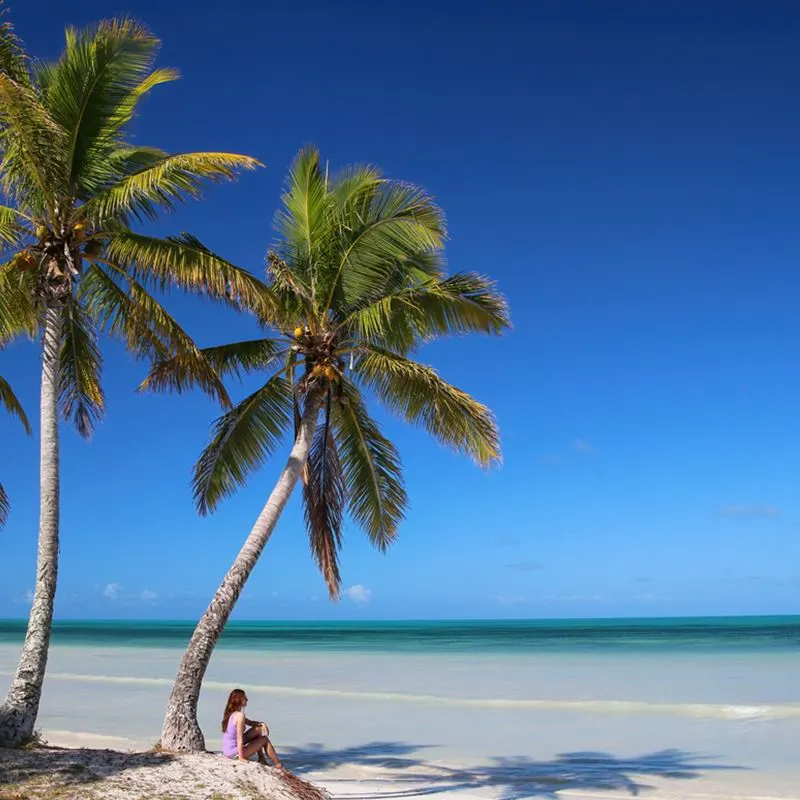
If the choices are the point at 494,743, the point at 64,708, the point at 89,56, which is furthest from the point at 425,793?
the point at 64,708

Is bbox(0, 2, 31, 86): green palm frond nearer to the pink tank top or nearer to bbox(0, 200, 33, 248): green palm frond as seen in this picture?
bbox(0, 200, 33, 248): green palm frond

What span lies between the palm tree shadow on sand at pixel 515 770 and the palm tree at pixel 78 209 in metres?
4.96

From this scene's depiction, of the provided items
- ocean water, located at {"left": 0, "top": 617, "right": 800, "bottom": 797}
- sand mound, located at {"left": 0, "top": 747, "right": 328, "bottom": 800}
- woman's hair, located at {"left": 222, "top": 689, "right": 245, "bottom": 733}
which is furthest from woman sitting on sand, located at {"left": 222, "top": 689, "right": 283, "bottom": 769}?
ocean water, located at {"left": 0, "top": 617, "right": 800, "bottom": 797}

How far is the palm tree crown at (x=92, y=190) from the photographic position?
959 cm

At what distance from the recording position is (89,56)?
980 centimetres

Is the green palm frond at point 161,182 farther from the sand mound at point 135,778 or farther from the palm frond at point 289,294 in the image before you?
the sand mound at point 135,778

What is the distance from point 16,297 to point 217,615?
4210mm

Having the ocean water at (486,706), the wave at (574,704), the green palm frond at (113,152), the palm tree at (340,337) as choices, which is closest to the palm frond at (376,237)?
the palm tree at (340,337)

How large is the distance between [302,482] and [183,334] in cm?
288

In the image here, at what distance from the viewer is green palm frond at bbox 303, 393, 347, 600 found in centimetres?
1207

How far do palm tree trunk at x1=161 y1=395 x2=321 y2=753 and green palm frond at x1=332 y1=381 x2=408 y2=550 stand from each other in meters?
1.17

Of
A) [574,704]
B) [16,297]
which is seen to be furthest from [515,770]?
[16,297]

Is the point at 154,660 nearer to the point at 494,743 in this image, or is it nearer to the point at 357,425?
the point at 494,743

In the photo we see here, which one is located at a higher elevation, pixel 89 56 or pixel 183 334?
pixel 89 56
